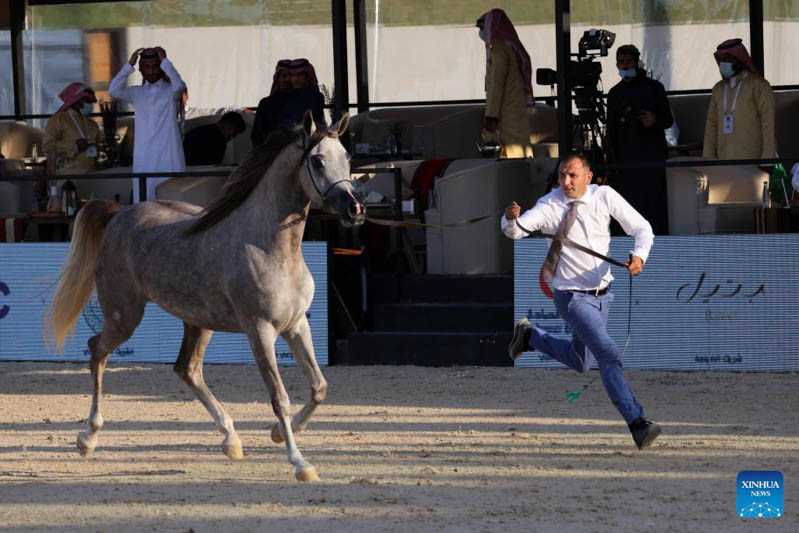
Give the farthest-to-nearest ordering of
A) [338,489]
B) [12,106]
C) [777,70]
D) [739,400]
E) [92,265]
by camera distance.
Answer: [12,106]
[777,70]
[739,400]
[92,265]
[338,489]

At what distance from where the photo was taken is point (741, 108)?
1184cm

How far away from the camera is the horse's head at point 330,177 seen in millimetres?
7398

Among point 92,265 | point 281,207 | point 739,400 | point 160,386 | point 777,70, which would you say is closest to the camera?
point 281,207

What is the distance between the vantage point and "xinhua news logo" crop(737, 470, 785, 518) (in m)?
6.54

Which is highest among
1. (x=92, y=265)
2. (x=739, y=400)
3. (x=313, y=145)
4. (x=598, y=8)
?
(x=598, y=8)

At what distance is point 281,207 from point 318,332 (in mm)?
4268

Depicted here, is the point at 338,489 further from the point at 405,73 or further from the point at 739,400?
the point at 405,73

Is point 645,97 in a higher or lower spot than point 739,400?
higher

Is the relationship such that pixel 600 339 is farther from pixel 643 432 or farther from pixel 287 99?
pixel 287 99

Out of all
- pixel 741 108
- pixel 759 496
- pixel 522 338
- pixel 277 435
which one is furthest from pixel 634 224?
pixel 741 108

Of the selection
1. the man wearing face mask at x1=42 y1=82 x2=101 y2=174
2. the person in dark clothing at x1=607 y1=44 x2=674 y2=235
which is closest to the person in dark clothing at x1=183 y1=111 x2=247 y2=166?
the man wearing face mask at x1=42 y1=82 x2=101 y2=174

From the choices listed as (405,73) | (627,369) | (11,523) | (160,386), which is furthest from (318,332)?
(405,73)

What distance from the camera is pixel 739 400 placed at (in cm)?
1002

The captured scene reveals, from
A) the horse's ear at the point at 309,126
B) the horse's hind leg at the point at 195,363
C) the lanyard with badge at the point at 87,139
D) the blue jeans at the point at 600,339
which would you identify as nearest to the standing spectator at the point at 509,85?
the lanyard with badge at the point at 87,139
